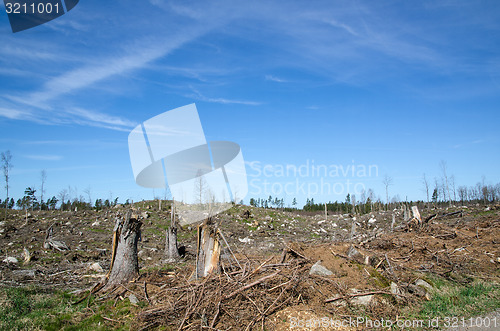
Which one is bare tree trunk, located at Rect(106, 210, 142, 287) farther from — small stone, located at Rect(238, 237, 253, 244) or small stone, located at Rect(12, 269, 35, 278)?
small stone, located at Rect(238, 237, 253, 244)

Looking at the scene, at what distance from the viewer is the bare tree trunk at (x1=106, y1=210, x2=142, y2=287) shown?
24.7 feet

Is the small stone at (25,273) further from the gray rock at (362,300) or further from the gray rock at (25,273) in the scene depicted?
the gray rock at (362,300)

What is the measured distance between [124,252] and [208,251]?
7.80 ft

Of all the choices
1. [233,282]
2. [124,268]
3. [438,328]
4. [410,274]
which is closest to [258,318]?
[233,282]

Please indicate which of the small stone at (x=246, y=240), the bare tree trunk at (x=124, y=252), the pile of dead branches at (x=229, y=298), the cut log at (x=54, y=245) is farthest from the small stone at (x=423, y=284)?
the cut log at (x=54, y=245)

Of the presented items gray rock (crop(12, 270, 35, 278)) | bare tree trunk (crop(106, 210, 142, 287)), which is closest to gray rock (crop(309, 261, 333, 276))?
bare tree trunk (crop(106, 210, 142, 287))

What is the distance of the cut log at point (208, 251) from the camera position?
689 cm

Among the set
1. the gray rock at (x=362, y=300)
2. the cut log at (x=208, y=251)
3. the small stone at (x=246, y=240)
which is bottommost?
the small stone at (x=246, y=240)

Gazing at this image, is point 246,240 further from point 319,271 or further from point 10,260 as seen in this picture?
point 319,271

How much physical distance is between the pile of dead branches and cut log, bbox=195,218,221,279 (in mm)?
332

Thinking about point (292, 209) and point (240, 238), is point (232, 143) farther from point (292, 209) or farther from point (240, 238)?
point (292, 209)

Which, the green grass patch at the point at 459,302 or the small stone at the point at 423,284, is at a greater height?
the small stone at the point at 423,284

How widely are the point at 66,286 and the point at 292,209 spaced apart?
67134 millimetres

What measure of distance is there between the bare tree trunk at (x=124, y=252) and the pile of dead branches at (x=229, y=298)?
1.43 m
